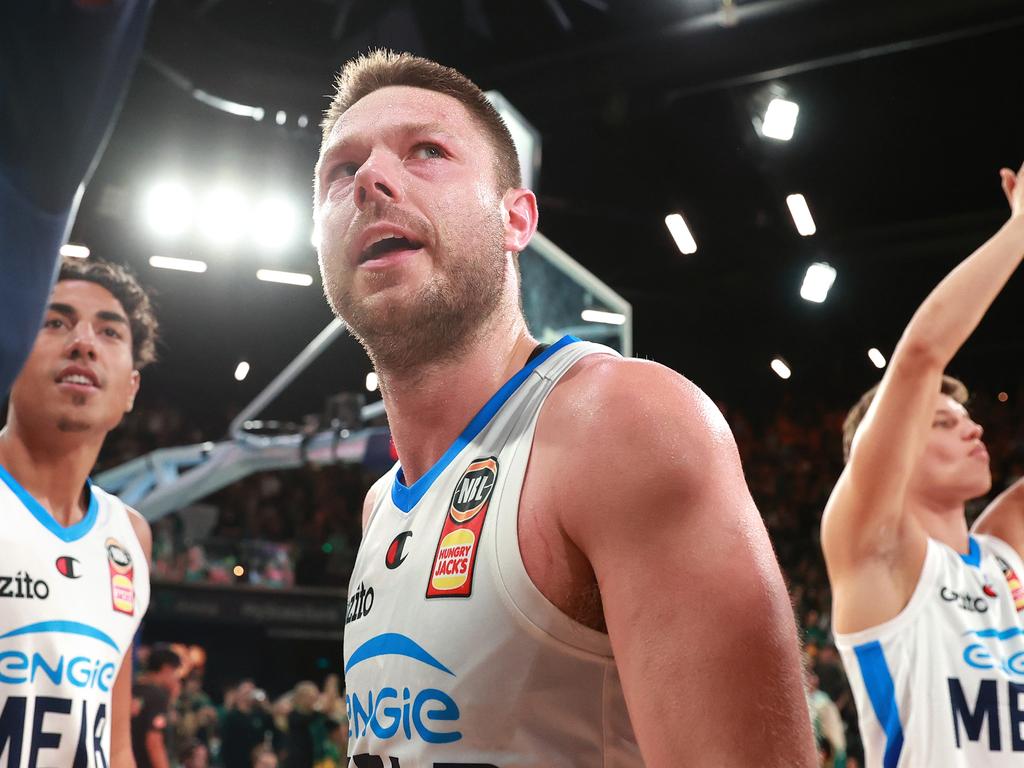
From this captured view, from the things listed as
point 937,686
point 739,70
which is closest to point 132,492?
point 739,70

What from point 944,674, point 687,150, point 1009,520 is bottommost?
point 944,674

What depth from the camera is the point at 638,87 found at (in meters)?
6.24

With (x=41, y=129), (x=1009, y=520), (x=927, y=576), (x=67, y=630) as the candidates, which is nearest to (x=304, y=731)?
(x=67, y=630)

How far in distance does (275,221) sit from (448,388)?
7.75 meters

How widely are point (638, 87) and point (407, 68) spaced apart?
15.3 feet

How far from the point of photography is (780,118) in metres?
6.52

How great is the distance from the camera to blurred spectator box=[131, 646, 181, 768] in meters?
5.06

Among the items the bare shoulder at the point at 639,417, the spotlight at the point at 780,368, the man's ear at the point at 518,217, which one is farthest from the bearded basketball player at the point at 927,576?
the spotlight at the point at 780,368

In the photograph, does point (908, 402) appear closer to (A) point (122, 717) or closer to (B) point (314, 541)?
(A) point (122, 717)

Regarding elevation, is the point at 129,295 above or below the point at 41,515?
above

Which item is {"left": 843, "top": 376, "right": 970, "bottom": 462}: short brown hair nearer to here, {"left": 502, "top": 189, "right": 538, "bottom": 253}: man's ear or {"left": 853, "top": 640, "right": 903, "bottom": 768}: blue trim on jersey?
{"left": 853, "top": 640, "right": 903, "bottom": 768}: blue trim on jersey

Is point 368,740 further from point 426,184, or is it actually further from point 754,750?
point 426,184

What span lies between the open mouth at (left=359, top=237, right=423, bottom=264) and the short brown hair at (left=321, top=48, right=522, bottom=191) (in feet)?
0.77

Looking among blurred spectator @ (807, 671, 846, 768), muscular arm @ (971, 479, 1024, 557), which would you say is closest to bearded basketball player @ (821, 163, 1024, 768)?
muscular arm @ (971, 479, 1024, 557)
